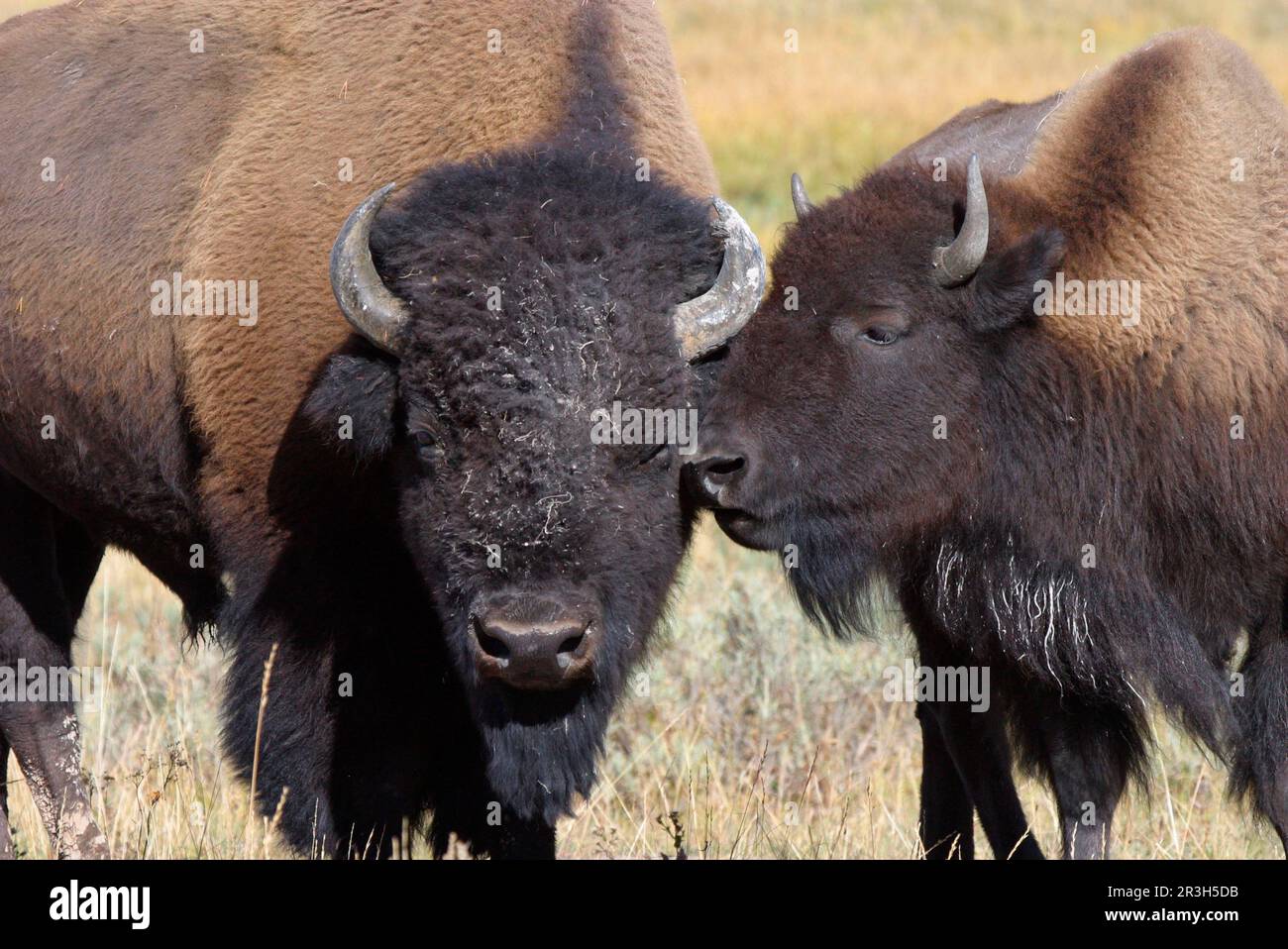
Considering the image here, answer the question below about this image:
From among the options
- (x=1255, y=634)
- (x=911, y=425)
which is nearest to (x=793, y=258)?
(x=911, y=425)

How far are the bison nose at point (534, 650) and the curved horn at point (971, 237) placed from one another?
1477 mm

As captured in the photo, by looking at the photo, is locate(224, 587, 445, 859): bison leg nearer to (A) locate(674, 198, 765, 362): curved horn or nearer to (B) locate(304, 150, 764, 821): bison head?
(B) locate(304, 150, 764, 821): bison head

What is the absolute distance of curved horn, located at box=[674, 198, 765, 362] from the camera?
13.4 feet

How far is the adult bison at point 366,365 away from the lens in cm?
392

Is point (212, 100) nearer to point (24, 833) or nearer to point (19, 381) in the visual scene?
point (19, 381)

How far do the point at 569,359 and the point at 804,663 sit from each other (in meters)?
3.99

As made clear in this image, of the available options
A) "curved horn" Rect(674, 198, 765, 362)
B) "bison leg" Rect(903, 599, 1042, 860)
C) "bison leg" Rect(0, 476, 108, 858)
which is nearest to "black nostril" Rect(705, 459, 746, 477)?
"curved horn" Rect(674, 198, 765, 362)

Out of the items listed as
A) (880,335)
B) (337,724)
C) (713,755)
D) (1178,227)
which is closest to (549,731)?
(337,724)

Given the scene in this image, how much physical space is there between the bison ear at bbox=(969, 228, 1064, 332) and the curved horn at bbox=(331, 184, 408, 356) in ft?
5.31

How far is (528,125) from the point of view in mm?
4574

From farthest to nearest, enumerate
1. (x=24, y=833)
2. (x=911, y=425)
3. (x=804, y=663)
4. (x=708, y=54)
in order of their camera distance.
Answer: (x=708, y=54), (x=804, y=663), (x=24, y=833), (x=911, y=425)

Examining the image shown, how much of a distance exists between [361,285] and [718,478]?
1078 millimetres

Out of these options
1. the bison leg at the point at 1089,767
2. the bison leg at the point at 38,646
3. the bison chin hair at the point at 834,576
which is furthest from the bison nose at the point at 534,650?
the bison leg at the point at 38,646

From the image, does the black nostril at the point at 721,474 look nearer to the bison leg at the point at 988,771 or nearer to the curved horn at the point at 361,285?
the curved horn at the point at 361,285
